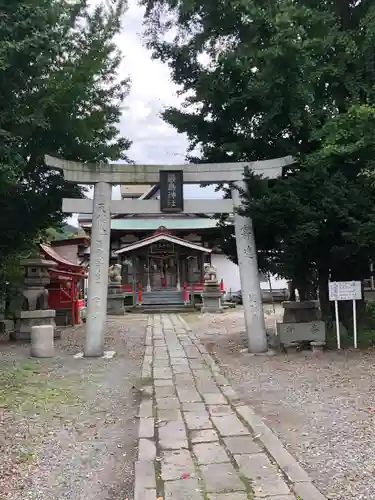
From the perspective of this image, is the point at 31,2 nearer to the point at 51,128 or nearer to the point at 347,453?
the point at 51,128

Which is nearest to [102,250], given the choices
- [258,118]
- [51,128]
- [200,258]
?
[51,128]

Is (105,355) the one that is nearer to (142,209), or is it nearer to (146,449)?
(142,209)

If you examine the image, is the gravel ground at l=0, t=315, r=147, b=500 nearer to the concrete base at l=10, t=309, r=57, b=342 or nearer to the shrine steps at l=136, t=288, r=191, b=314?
the concrete base at l=10, t=309, r=57, b=342

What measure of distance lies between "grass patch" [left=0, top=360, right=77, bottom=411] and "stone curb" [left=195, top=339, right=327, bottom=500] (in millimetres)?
2532

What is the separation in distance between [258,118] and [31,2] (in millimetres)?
4855

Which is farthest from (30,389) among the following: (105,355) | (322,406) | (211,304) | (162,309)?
(162,309)

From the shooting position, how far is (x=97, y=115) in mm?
11477

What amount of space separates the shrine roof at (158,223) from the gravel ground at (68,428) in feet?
56.7

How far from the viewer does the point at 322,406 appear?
590cm

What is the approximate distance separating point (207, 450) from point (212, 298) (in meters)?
18.2

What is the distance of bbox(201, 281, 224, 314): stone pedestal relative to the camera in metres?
22.3

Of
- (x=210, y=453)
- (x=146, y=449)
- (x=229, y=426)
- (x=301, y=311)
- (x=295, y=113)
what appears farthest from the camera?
(x=301, y=311)

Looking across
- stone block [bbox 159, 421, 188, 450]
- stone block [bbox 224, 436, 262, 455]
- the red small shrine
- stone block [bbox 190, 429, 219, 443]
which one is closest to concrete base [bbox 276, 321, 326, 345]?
stone block [bbox 159, 421, 188, 450]

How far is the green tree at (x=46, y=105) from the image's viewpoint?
8.06m
